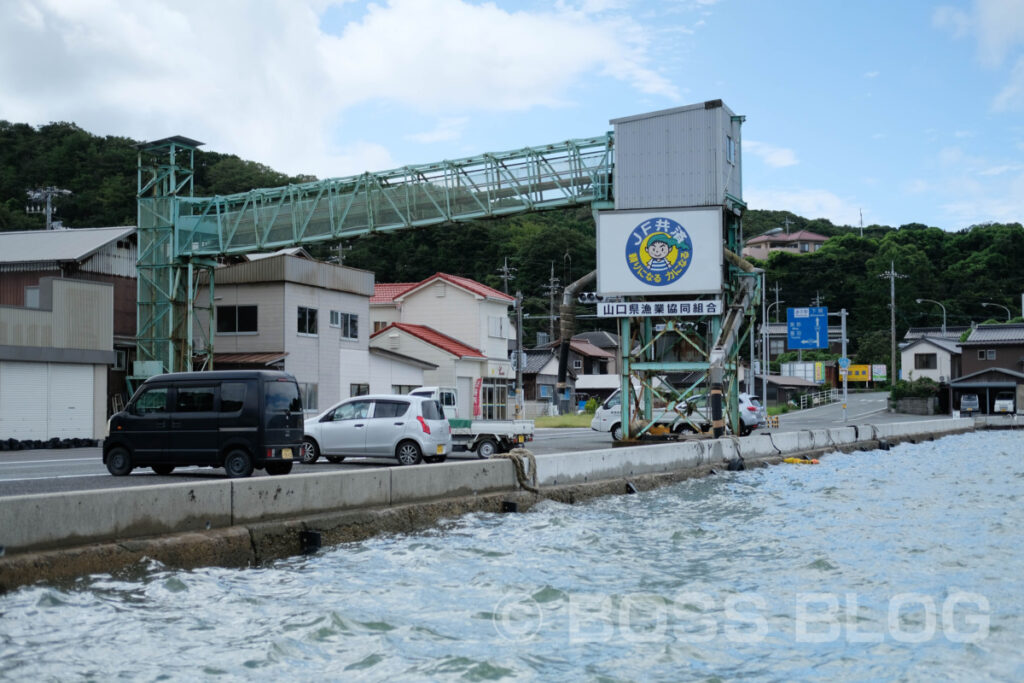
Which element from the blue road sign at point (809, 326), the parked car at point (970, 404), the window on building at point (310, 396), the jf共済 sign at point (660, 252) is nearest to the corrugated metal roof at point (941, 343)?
the parked car at point (970, 404)

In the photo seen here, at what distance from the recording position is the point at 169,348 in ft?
121

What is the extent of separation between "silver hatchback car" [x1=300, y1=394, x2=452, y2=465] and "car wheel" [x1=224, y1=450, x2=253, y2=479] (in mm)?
3702

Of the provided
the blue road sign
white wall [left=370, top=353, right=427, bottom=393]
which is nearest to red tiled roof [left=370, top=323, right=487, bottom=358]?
white wall [left=370, top=353, right=427, bottom=393]

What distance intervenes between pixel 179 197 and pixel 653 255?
20135mm

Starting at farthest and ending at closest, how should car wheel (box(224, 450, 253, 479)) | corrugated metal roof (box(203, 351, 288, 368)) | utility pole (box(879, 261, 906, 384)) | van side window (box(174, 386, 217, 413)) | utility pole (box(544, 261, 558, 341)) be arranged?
utility pole (box(879, 261, 906, 384)) < utility pole (box(544, 261, 558, 341)) < corrugated metal roof (box(203, 351, 288, 368)) < van side window (box(174, 386, 217, 413)) < car wheel (box(224, 450, 253, 479))

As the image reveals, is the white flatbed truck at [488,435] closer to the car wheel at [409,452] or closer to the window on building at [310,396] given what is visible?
the car wheel at [409,452]

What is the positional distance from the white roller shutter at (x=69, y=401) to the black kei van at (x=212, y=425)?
14.8m

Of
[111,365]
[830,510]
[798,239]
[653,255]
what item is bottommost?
[830,510]

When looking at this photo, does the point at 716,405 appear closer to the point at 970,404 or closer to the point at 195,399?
the point at 195,399

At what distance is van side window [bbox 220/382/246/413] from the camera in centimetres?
1748

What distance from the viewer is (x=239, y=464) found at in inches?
684

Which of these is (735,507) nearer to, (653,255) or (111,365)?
(653,255)

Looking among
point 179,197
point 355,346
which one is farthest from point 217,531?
point 355,346

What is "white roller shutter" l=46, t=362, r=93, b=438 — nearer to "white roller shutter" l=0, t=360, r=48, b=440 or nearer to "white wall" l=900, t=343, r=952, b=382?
"white roller shutter" l=0, t=360, r=48, b=440
